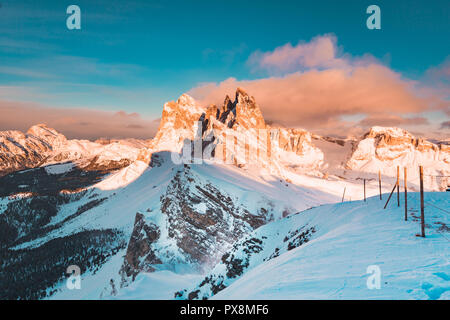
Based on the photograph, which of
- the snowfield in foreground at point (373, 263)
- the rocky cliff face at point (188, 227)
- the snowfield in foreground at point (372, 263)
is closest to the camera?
the snowfield in foreground at point (372, 263)

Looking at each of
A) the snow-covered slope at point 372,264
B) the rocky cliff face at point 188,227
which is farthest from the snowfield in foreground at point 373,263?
the rocky cliff face at point 188,227

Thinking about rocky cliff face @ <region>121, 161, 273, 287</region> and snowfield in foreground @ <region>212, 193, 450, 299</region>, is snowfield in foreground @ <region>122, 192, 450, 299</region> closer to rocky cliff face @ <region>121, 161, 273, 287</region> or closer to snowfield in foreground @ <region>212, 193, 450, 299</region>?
snowfield in foreground @ <region>212, 193, 450, 299</region>

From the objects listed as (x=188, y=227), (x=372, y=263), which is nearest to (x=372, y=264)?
(x=372, y=263)

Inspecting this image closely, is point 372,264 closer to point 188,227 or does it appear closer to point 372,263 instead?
point 372,263

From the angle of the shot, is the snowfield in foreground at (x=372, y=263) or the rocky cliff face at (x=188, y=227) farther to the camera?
the rocky cliff face at (x=188, y=227)

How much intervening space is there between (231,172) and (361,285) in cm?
16368

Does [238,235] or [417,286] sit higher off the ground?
[417,286]

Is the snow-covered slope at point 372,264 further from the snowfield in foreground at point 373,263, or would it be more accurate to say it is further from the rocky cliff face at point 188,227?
the rocky cliff face at point 188,227

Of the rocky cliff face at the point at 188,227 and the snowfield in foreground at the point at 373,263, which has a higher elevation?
the snowfield in foreground at the point at 373,263

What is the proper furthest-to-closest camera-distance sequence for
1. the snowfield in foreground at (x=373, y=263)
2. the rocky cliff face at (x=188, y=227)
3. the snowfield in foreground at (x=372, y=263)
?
1. the rocky cliff face at (x=188, y=227)
2. the snowfield in foreground at (x=373, y=263)
3. the snowfield in foreground at (x=372, y=263)

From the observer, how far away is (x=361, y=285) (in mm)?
10609
